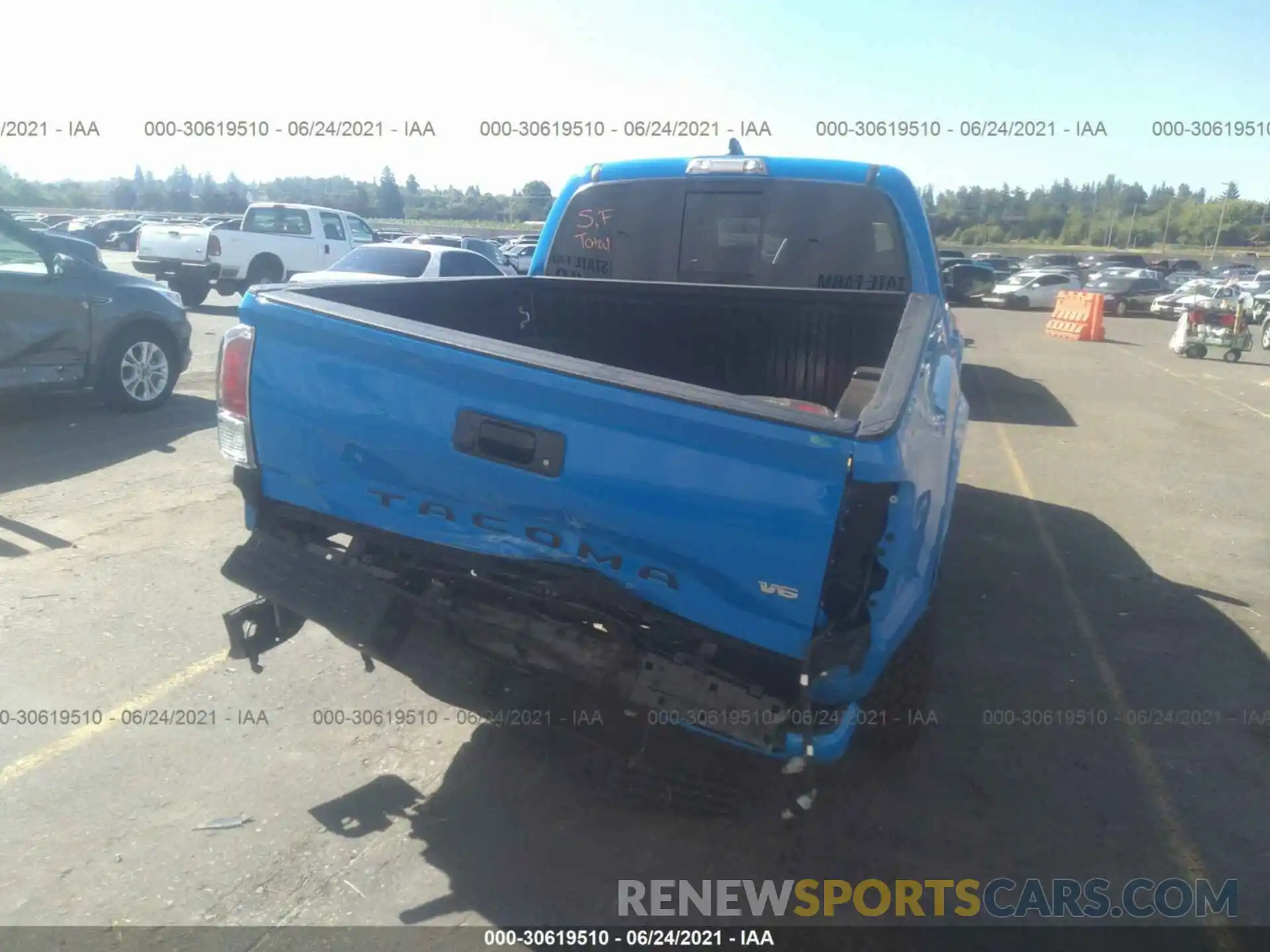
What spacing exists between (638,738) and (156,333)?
26.4ft

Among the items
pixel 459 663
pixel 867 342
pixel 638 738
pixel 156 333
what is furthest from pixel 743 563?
pixel 156 333

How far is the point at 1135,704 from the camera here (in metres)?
4.34

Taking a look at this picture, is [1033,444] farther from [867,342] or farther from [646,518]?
[646,518]

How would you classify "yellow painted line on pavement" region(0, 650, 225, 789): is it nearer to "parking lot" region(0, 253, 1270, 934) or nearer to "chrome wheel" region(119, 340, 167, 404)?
"parking lot" region(0, 253, 1270, 934)

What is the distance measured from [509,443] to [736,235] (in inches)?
120

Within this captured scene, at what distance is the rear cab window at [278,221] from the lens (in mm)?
19656

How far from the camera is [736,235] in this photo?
208 inches

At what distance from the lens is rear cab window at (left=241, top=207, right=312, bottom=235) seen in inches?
774

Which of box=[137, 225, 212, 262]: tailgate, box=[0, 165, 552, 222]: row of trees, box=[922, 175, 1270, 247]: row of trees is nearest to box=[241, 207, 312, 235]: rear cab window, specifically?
box=[137, 225, 212, 262]: tailgate

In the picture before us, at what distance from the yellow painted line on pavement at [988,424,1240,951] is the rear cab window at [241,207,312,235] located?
1684 cm

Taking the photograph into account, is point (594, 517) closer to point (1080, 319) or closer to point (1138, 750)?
point (1138, 750)

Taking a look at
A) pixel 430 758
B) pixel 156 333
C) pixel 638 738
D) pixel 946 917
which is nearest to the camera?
pixel 638 738

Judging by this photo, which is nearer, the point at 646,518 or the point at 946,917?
the point at 646,518

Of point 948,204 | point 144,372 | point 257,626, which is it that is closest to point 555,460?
point 257,626
